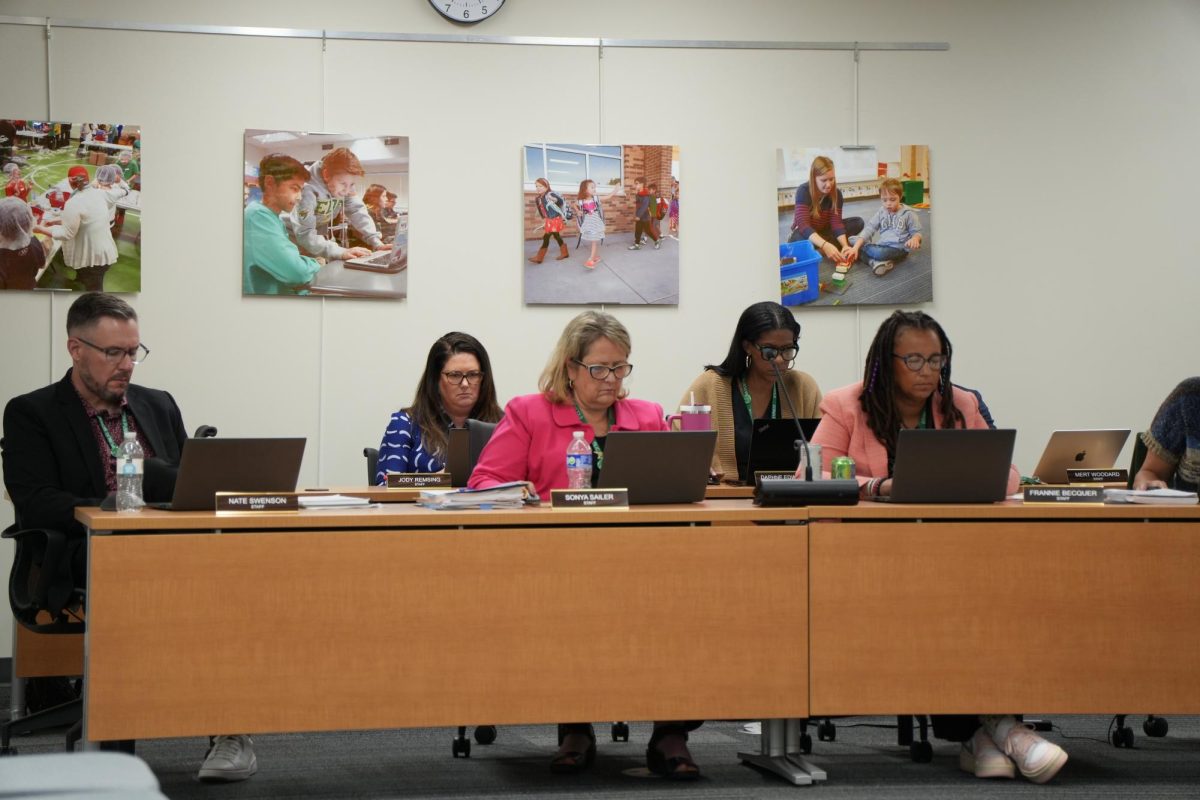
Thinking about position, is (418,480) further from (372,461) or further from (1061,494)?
(1061,494)

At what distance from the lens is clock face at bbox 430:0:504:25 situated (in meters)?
5.66

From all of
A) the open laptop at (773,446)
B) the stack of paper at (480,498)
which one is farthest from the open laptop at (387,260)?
the stack of paper at (480,498)

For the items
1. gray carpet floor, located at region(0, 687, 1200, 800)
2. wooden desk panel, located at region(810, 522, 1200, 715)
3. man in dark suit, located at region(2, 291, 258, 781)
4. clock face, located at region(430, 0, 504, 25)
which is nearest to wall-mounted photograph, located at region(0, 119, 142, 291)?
clock face, located at region(430, 0, 504, 25)

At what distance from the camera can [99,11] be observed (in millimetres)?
5418

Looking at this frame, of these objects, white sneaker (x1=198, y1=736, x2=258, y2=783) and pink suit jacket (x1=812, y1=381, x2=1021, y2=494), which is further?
pink suit jacket (x1=812, y1=381, x2=1021, y2=494)

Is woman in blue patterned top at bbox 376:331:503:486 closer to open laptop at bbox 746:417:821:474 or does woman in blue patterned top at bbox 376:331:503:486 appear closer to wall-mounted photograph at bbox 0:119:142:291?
open laptop at bbox 746:417:821:474

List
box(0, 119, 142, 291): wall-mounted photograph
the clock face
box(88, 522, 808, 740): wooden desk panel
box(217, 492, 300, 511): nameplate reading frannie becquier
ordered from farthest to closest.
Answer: the clock face
box(0, 119, 142, 291): wall-mounted photograph
box(217, 492, 300, 511): nameplate reading frannie becquier
box(88, 522, 808, 740): wooden desk panel

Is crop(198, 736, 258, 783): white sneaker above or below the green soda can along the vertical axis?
below

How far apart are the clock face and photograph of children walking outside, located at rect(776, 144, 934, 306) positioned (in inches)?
58.2

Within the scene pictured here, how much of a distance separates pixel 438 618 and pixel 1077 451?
2.67 metres

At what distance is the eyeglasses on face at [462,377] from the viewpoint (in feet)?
15.7

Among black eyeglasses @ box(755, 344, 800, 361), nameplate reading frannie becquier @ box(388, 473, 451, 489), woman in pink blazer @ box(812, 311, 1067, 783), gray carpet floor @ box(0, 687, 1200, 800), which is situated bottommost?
gray carpet floor @ box(0, 687, 1200, 800)

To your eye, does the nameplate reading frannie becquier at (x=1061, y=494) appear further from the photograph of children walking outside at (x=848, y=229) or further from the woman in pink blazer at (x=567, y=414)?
the photograph of children walking outside at (x=848, y=229)

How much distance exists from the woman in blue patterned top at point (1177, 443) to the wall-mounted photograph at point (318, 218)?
3136 millimetres
